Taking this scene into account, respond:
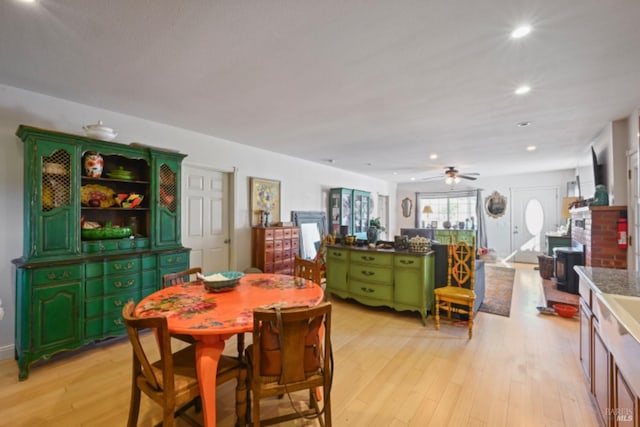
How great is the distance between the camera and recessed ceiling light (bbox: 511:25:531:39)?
1.70 meters

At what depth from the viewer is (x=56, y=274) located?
95.0 inches

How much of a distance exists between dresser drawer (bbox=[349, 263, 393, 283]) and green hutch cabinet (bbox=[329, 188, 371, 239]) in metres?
2.19

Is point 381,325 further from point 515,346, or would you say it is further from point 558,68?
point 558,68

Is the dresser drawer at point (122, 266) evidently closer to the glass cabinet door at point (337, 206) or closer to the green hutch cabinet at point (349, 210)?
the green hutch cabinet at point (349, 210)

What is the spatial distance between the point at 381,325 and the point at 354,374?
1.08 meters

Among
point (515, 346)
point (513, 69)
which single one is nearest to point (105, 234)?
point (513, 69)

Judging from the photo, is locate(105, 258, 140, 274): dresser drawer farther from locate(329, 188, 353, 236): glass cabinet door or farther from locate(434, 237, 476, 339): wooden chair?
locate(329, 188, 353, 236): glass cabinet door

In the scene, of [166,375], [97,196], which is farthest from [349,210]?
[166,375]

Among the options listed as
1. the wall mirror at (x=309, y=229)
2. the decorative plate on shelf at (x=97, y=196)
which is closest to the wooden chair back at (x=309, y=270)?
the decorative plate on shelf at (x=97, y=196)

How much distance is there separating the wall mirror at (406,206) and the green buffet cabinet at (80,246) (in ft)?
25.6

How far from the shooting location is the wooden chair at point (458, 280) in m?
3.12

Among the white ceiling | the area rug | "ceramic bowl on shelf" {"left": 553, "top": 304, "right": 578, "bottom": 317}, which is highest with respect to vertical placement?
the white ceiling

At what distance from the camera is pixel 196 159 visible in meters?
3.99

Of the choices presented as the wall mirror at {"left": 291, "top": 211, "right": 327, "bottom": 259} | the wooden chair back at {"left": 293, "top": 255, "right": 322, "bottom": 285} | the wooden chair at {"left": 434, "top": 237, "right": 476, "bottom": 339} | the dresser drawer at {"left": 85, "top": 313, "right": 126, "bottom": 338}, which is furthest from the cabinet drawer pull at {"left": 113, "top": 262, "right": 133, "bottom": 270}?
the wooden chair at {"left": 434, "top": 237, "right": 476, "bottom": 339}
